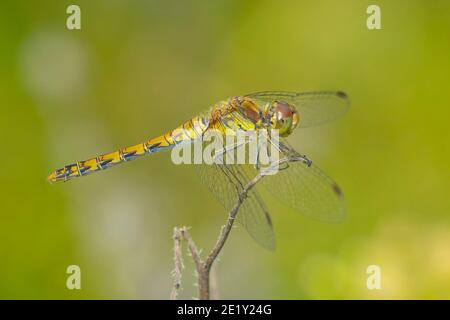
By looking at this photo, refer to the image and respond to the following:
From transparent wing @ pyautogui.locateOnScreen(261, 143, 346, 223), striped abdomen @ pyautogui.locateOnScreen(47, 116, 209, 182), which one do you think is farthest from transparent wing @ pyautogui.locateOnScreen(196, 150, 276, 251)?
striped abdomen @ pyautogui.locateOnScreen(47, 116, 209, 182)

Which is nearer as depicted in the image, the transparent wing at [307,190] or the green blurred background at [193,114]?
the transparent wing at [307,190]

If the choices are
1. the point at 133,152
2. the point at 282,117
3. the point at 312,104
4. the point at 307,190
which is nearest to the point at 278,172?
the point at 307,190

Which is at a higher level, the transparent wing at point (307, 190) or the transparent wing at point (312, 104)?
the transparent wing at point (312, 104)

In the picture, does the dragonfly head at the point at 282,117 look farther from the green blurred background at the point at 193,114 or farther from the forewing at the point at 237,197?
the green blurred background at the point at 193,114

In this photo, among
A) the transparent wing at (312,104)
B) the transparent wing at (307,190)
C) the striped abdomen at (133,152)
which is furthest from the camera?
the striped abdomen at (133,152)

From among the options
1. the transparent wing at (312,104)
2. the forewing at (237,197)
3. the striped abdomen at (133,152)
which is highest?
the transparent wing at (312,104)

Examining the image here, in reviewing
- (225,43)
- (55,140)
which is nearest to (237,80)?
(225,43)

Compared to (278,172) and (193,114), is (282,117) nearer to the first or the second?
(278,172)

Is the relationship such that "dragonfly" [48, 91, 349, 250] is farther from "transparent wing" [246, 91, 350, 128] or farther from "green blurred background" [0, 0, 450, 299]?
"green blurred background" [0, 0, 450, 299]

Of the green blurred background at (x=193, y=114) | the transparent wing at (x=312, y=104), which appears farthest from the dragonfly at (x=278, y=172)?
the green blurred background at (x=193, y=114)
